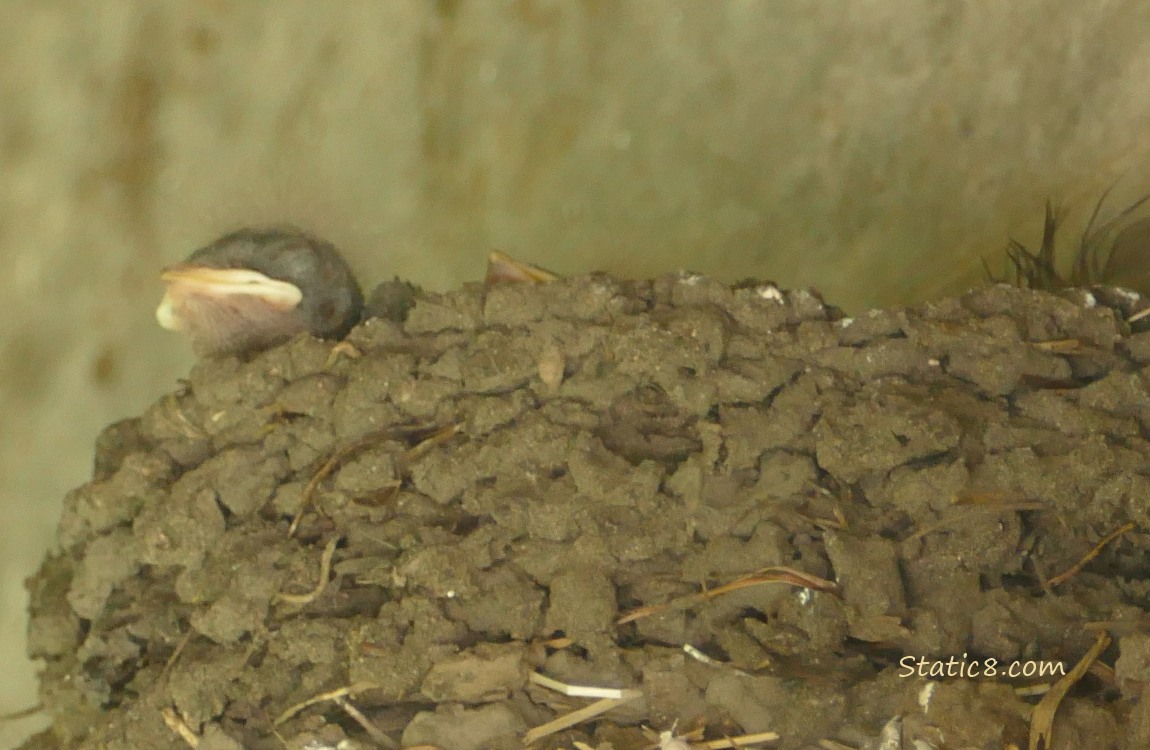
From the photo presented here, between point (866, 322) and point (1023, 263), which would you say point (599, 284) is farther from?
point (1023, 263)

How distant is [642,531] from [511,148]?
2.74 feet

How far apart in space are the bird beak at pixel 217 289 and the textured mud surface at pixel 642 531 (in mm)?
130

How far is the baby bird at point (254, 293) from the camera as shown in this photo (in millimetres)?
1650

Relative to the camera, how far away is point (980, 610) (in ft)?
4.35

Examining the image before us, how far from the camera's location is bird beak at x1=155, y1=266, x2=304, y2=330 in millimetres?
1623

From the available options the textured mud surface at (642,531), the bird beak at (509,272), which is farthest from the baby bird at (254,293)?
the bird beak at (509,272)

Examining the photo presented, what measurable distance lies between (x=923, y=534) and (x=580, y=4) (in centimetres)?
107

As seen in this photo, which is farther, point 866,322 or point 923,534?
point 866,322

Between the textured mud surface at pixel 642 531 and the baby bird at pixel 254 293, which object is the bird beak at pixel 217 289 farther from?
the textured mud surface at pixel 642 531

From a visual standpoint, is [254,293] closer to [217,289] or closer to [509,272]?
[217,289]

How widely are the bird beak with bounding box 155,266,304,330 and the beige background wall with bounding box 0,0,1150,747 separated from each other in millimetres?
135

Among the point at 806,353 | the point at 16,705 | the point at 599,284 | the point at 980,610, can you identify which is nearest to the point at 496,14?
the point at 599,284

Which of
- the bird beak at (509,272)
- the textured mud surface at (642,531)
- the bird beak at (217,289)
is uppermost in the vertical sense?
the bird beak at (509,272)

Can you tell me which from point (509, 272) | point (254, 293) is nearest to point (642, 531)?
point (509, 272)
